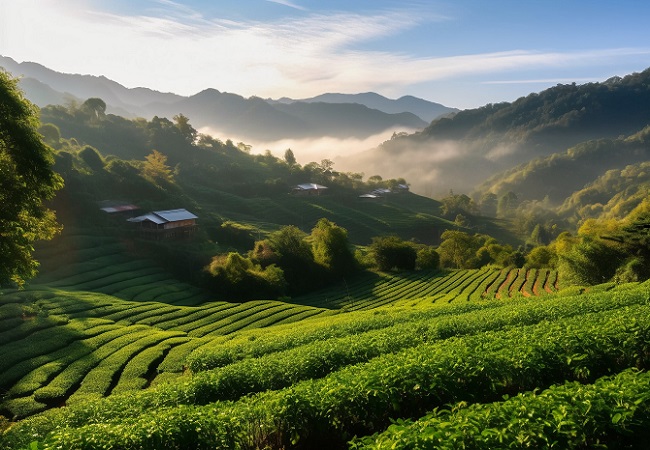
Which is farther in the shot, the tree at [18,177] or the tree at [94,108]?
the tree at [94,108]

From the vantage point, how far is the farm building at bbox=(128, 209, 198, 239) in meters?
70.9

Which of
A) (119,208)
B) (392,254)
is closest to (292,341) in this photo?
(392,254)

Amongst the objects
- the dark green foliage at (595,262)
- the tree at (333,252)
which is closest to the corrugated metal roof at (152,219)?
the tree at (333,252)

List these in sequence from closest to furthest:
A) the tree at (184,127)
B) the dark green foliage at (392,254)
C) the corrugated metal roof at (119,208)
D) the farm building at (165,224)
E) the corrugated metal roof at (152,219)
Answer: the corrugated metal roof at (152,219) < the farm building at (165,224) < the dark green foliage at (392,254) < the corrugated metal roof at (119,208) < the tree at (184,127)

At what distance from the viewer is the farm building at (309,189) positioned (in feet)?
502

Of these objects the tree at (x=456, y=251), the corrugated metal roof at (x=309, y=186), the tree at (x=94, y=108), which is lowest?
the tree at (x=456, y=251)

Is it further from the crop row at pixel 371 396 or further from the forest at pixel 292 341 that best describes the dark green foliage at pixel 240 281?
the crop row at pixel 371 396

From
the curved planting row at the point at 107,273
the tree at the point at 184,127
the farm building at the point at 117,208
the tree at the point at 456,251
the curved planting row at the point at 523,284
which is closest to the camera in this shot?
the curved planting row at the point at 107,273

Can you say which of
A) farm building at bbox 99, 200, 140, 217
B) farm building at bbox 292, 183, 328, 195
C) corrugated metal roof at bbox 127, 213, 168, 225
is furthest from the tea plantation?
farm building at bbox 292, 183, 328, 195

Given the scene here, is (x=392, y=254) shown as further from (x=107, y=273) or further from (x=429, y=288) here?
(x=107, y=273)

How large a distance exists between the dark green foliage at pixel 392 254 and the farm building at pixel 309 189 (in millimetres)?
82179

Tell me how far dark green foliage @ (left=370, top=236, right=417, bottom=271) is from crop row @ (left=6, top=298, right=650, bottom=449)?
60.1 metres

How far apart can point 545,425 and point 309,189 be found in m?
148

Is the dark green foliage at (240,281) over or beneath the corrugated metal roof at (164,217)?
beneath
